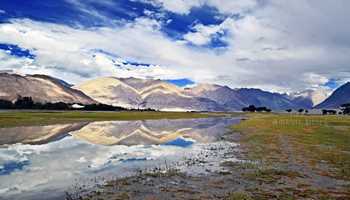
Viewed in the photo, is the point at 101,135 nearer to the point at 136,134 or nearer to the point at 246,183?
the point at 136,134

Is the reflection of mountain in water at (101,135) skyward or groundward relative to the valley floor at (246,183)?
skyward

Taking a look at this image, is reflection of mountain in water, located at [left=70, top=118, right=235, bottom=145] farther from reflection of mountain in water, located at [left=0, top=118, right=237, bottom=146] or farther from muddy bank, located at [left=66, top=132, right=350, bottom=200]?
muddy bank, located at [left=66, top=132, right=350, bottom=200]

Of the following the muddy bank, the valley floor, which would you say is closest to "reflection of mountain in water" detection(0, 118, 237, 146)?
the muddy bank

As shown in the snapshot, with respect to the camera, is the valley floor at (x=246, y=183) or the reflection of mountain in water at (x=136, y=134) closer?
the valley floor at (x=246, y=183)

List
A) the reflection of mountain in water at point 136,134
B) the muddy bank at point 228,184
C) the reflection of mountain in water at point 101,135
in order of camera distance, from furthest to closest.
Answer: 1. the reflection of mountain in water at point 136,134
2. the reflection of mountain in water at point 101,135
3. the muddy bank at point 228,184

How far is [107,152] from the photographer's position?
127 feet

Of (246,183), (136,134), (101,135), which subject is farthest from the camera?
(136,134)

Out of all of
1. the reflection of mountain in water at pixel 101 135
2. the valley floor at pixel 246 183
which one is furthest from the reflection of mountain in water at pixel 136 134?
the valley floor at pixel 246 183

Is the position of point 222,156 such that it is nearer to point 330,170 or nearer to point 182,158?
point 182,158

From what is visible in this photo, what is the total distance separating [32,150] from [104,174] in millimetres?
17127

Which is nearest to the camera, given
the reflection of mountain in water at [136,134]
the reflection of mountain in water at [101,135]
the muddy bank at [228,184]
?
the muddy bank at [228,184]

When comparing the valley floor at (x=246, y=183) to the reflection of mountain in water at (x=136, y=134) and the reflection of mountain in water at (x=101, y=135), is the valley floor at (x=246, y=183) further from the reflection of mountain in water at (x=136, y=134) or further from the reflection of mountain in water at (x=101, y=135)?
the reflection of mountain in water at (x=101, y=135)

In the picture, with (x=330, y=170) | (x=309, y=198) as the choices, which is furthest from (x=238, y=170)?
(x=309, y=198)

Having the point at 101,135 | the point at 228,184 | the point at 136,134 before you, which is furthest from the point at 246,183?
the point at 136,134
